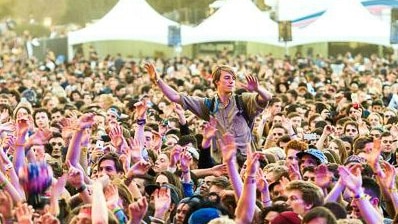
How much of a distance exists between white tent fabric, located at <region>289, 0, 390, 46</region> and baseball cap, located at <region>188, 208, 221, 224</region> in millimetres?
20272

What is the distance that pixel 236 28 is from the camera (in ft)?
91.5

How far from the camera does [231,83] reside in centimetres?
946

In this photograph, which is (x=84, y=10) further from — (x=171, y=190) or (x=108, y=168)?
(x=171, y=190)

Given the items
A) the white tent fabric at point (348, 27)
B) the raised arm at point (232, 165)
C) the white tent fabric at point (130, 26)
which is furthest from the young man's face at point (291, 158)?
the white tent fabric at point (130, 26)

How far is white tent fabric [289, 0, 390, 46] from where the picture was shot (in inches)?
1064

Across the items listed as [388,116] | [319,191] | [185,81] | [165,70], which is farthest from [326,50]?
[319,191]

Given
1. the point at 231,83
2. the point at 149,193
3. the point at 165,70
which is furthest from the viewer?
the point at 165,70

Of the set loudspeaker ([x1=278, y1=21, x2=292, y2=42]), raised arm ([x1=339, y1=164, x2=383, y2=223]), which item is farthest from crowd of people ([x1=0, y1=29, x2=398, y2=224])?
loudspeaker ([x1=278, y1=21, x2=292, y2=42])

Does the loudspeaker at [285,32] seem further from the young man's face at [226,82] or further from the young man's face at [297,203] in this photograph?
the young man's face at [297,203]

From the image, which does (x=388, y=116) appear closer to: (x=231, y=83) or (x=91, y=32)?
(x=231, y=83)

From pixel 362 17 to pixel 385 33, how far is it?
71cm

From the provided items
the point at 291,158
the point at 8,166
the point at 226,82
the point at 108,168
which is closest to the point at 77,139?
the point at 108,168

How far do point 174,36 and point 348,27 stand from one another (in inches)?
166

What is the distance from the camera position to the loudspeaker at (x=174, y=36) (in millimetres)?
27388
